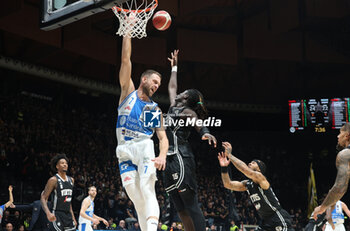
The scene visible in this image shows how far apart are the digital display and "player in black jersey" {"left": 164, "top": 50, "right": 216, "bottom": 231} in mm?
15238

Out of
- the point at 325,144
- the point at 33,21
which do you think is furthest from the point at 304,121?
the point at 33,21

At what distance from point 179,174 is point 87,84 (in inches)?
638

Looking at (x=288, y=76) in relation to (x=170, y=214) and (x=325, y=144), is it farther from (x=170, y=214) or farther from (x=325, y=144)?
(x=170, y=214)

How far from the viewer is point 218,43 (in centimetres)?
2038

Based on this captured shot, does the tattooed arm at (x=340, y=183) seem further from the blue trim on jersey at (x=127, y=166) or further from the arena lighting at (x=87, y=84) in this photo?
the arena lighting at (x=87, y=84)

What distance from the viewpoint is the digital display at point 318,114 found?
19781mm

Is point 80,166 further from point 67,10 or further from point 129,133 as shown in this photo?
point 129,133

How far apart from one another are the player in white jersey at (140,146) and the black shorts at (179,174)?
0.62 metres

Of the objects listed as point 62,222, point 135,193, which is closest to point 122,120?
point 135,193

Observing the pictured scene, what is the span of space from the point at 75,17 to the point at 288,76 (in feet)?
65.5

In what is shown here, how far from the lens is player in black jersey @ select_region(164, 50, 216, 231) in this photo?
208 inches

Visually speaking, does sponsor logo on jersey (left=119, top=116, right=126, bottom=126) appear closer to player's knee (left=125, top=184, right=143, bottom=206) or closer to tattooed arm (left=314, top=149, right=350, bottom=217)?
player's knee (left=125, top=184, right=143, bottom=206)

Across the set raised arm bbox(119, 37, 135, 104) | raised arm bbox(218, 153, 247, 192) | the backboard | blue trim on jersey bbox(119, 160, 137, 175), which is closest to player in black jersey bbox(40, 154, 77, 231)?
the backboard

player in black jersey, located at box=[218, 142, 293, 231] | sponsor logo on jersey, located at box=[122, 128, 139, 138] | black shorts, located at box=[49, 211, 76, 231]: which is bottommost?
black shorts, located at box=[49, 211, 76, 231]
